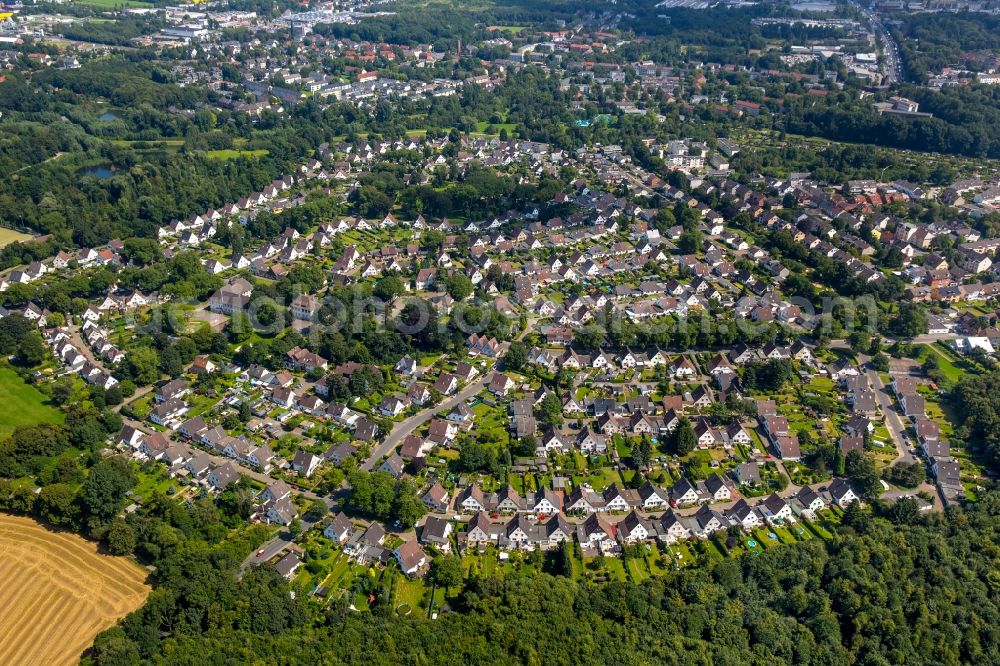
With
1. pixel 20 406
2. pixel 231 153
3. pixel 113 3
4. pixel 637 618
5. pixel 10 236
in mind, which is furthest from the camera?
pixel 113 3

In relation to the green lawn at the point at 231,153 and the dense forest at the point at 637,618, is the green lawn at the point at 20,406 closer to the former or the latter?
the dense forest at the point at 637,618

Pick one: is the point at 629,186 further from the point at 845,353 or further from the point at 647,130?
the point at 845,353

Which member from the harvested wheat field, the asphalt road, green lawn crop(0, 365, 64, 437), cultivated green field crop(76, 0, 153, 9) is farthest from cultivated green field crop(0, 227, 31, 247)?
cultivated green field crop(76, 0, 153, 9)

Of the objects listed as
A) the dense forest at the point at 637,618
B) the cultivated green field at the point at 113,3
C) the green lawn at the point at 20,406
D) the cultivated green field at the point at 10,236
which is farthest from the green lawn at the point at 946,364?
the cultivated green field at the point at 113,3

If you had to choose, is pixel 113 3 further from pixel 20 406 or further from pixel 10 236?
pixel 20 406

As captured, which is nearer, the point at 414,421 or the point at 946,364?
the point at 414,421

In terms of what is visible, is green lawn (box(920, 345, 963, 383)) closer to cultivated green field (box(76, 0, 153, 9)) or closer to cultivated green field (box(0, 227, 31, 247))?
cultivated green field (box(0, 227, 31, 247))

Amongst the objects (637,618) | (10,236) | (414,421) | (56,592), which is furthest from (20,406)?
(637,618)
